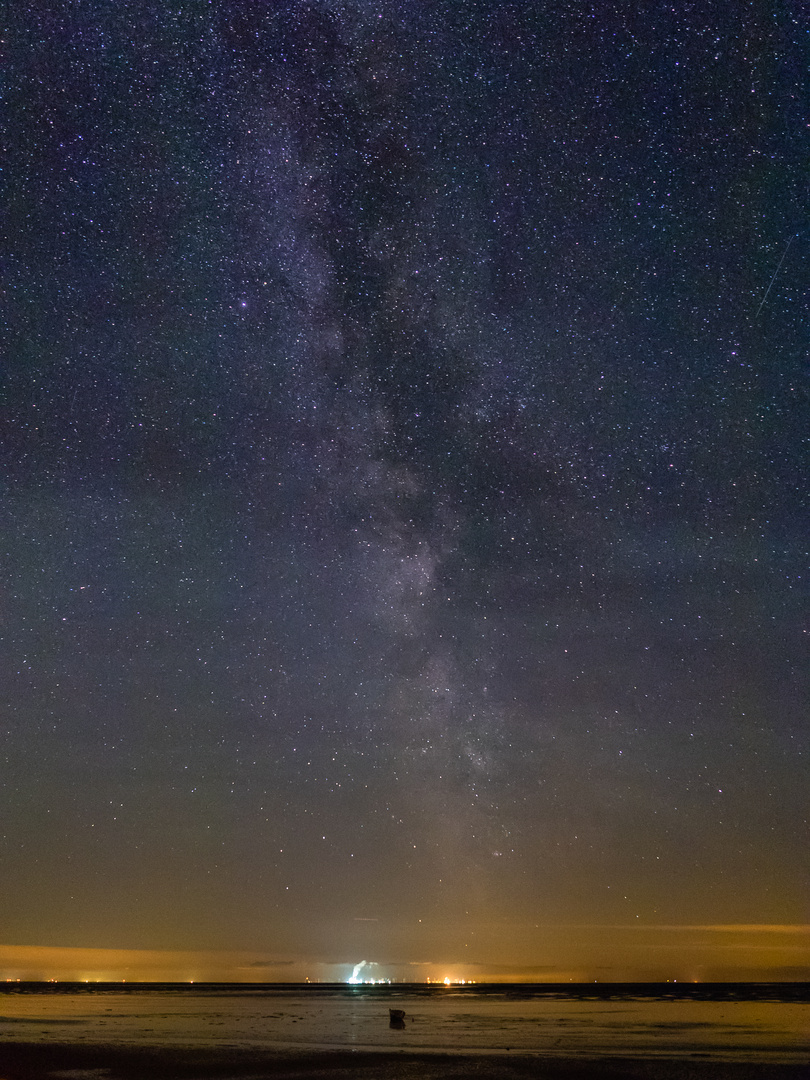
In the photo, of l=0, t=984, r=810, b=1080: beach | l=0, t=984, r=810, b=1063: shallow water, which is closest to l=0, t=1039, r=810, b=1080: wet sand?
l=0, t=984, r=810, b=1080: beach

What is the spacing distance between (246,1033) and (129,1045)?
7.59 metres

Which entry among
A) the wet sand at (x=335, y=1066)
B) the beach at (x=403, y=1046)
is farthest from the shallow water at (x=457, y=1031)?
the wet sand at (x=335, y=1066)

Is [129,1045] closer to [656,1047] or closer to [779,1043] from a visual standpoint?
[656,1047]

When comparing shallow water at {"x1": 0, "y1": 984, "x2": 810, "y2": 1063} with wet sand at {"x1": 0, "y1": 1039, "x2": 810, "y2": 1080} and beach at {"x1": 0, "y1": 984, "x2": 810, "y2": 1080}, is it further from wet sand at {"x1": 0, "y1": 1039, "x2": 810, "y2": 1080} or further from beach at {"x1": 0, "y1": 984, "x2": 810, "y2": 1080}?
wet sand at {"x1": 0, "y1": 1039, "x2": 810, "y2": 1080}

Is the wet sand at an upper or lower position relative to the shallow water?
lower

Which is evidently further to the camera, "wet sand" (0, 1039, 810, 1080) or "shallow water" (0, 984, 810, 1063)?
"shallow water" (0, 984, 810, 1063)

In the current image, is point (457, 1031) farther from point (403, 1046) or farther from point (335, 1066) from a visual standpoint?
point (335, 1066)

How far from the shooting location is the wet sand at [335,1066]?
76.9 feet

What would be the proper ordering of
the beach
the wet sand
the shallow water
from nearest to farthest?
the wet sand
the beach
the shallow water

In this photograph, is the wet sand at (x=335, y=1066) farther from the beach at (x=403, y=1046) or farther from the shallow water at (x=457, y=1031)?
the shallow water at (x=457, y=1031)

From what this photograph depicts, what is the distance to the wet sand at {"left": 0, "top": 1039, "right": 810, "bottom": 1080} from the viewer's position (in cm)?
2345

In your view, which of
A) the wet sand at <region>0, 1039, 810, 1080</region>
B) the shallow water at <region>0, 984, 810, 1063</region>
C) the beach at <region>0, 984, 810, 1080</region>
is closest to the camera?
the wet sand at <region>0, 1039, 810, 1080</region>

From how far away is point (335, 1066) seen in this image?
25.8 meters

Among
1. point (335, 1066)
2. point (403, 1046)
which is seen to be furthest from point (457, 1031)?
point (335, 1066)
